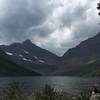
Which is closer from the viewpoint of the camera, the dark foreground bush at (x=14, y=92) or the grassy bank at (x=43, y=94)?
the grassy bank at (x=43, y=94)

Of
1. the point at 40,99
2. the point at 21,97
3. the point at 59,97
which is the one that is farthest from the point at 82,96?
the point at 21,97

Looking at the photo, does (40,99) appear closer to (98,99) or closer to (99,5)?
(98,99)

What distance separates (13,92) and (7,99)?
73 cm

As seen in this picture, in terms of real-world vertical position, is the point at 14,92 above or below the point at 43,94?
above

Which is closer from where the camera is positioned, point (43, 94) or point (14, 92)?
point (43, 94)

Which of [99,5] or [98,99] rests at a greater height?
[99,5]

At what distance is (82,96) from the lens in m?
15.8


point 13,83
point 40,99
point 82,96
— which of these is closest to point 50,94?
point 40,99

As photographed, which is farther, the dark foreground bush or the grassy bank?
the dark foreground bush

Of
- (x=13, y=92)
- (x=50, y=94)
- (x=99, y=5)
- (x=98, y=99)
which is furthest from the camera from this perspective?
(x=99, y=5)

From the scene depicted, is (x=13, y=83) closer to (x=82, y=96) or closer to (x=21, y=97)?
(x=21, y=97)

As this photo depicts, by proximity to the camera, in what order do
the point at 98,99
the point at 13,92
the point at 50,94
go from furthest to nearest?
→ the point at 13,92 → the point at 50,94 → the point at 98,99

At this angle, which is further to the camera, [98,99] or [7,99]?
[7,99]

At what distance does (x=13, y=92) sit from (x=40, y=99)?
238cm
